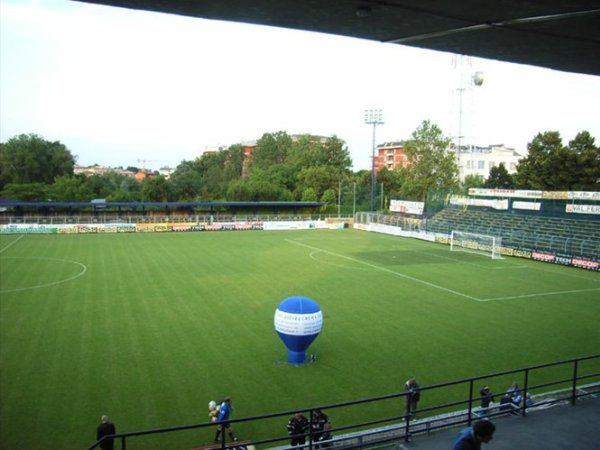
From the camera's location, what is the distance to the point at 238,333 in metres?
19.1

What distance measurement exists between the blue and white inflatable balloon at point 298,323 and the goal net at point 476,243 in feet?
95.2

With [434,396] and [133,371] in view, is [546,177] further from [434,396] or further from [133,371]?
[133,371]

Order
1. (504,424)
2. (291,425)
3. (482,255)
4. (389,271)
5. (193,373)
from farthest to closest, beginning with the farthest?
1. (482,255)
2. (389,271)
3. (193,373)
4. (291,425)
5. (504,424)

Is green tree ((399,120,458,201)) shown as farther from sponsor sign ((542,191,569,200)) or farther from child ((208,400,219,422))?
child ((208,400,219,422))

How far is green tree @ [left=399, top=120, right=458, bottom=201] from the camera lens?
7250 cm

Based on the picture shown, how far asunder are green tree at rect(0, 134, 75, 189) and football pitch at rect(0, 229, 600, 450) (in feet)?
191

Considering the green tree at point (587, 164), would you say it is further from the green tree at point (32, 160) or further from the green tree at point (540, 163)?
the green tree at point (32, 160)

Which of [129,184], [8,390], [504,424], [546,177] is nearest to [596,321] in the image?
[504,424]

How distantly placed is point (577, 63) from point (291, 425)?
8.61 meters

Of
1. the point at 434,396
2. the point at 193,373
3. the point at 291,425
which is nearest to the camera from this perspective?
the point at 291,425

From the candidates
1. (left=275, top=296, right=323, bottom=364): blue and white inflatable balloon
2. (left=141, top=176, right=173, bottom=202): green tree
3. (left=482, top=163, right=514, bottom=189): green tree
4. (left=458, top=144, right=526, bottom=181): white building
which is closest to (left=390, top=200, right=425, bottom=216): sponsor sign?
(left=482, top=163, right=514, bottom=189): green tree

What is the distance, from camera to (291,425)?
420 inches

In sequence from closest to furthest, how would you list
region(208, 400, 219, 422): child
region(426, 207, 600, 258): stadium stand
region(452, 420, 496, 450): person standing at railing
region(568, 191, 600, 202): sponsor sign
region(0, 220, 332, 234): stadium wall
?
region(452, 420, 496, 450): person standing at railing, region(208, 400, 219, 422): child, region(426, 207, 600, 258): stadium stand, region(568, 191, 600, 202): sponsor sign, region(0, 220, 332, 234): stadium wall

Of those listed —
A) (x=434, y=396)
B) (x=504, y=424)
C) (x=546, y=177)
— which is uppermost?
(x=546, y=177)
